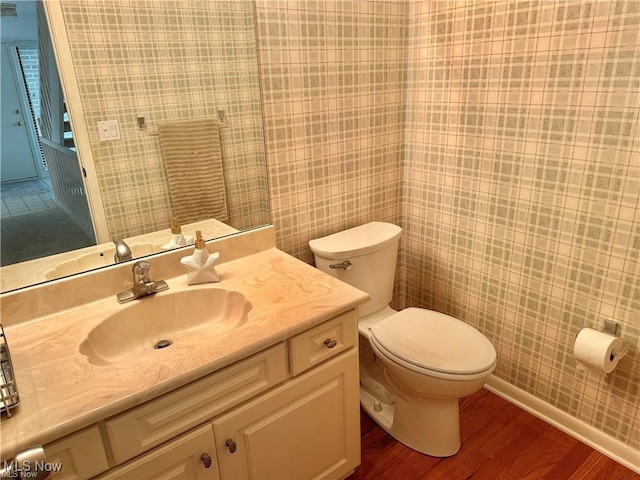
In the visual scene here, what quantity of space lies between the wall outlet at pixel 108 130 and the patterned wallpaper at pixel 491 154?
0.55 meters

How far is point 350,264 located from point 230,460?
903 millimetres

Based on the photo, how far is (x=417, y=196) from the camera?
7.41 feet

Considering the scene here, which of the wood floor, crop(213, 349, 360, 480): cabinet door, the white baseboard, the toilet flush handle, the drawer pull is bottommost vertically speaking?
the wood floor

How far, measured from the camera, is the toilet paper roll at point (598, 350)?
5.12 ft

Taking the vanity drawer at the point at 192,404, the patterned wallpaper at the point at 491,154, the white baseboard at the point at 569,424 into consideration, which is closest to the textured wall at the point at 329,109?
the patterned wallpaper at the point at 491,154

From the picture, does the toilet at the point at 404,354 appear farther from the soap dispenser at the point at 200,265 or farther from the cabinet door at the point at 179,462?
the cabinet door at the point at 179,462

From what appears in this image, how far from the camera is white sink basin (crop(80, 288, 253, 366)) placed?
1348mm

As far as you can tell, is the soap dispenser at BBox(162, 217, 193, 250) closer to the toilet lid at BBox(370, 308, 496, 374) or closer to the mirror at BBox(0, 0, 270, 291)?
the mirror at BBox(0, 0, 270, 291)

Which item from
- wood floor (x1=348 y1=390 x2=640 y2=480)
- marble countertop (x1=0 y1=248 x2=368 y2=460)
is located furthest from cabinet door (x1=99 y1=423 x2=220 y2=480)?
wood floor (x1=348 y1=390 x2=640 y2=480)

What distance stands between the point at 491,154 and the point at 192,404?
150 cm

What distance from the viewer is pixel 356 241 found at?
6.40 ft

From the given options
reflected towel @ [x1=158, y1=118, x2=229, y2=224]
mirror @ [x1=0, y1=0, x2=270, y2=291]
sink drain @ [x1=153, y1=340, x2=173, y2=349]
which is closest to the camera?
mirror @ [x1=0, y1=0, x2=270, y2=291]

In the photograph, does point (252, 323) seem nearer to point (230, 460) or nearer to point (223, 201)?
point (230, 460)

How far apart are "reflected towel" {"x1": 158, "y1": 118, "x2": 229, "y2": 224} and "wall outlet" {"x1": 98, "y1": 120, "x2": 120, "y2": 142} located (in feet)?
0.44
